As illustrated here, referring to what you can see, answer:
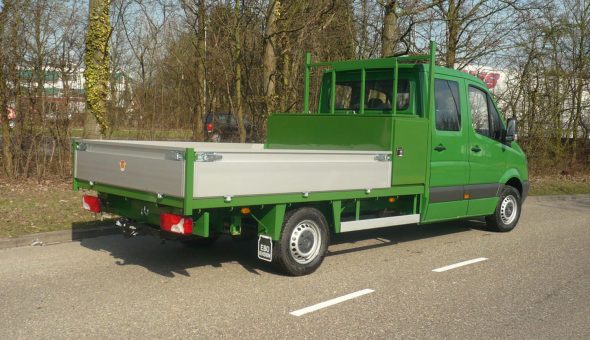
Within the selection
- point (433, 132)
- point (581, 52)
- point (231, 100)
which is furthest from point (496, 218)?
point (581, 52)

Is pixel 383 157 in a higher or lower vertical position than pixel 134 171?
higher

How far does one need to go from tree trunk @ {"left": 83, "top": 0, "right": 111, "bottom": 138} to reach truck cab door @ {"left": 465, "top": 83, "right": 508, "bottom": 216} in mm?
7602

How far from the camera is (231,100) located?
1530cm

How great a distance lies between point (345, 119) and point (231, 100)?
8.04m

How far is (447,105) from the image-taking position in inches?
321

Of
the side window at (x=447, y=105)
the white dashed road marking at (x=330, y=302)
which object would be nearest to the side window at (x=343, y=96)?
the side window at (x=447, y=105)

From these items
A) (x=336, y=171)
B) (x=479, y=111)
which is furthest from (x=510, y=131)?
(x=336, y=171)

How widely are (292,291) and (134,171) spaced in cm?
203

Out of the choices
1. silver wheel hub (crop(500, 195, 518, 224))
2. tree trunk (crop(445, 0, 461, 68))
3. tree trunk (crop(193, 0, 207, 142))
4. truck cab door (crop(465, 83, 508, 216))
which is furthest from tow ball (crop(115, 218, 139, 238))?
tree trunk (crop(445, 0, 461, 68))

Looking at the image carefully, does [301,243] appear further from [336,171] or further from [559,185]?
[559,185]

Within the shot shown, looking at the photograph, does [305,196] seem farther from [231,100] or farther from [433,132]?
[231,100]

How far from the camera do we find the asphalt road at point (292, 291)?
4.82 metres

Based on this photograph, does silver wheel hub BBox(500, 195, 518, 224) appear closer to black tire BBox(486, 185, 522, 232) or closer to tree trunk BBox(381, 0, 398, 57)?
black tire BBox(486, 185, 522, 232)

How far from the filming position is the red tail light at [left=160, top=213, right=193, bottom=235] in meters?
5.54
